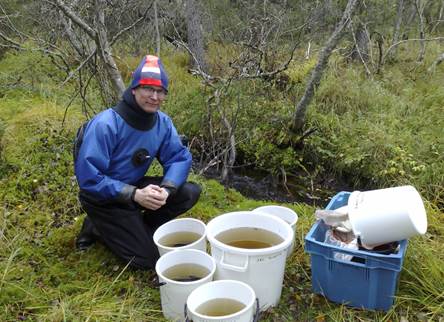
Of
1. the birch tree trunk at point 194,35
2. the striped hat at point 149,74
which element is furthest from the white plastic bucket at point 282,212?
the birch tree trunk at point 194,35

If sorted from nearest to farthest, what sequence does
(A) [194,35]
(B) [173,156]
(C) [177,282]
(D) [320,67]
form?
(C) [177,282] → (B) [173,156] → (D) [320,67] → (A) [194,35]

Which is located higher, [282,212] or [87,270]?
[282,212]

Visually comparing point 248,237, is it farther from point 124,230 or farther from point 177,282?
point 124,230

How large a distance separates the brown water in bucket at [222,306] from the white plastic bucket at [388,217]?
2.64ft

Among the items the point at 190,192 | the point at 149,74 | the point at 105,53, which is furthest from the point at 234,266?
the point at 105,53

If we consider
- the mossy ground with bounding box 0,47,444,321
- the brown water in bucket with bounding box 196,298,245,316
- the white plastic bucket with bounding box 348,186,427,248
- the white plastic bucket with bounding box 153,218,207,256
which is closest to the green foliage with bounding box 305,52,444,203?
the mossy ground with bounding box 0,47,444,321

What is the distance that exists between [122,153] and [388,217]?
1684mm

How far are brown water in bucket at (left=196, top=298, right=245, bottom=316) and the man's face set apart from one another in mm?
1267

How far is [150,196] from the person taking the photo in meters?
2.67

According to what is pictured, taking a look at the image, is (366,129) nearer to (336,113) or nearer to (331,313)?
(336,113)

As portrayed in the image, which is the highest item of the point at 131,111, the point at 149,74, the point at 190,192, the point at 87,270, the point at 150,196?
the point at 149,74

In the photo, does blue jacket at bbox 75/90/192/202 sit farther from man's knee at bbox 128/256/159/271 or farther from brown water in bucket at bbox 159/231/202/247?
man's knee at bbox 128/256/159/271

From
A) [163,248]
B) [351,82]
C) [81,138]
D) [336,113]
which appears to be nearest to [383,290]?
[163,248]

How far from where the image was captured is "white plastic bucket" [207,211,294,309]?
7.70 feet
